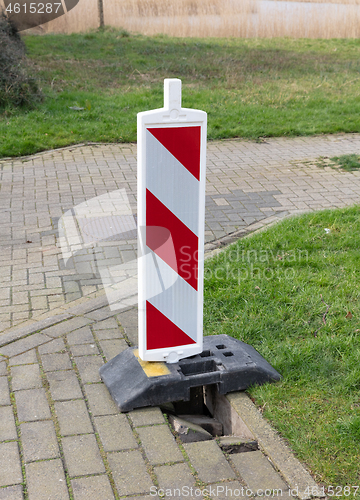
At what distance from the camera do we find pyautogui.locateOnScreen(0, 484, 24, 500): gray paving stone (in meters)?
2.47

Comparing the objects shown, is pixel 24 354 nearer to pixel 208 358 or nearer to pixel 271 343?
pixel 208 358

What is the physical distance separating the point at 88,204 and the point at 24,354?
3732 millimetres

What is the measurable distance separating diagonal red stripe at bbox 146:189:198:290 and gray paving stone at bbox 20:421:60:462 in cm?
114

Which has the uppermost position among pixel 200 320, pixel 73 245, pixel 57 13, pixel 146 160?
pixel 57 13

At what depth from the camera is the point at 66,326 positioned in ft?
13.2

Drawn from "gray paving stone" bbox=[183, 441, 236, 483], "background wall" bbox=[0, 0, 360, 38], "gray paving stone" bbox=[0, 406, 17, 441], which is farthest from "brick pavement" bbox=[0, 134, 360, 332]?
"background wall" bbox=[0, 0, 360, 38]

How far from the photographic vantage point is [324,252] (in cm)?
521

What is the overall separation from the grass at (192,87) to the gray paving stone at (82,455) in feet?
24.7

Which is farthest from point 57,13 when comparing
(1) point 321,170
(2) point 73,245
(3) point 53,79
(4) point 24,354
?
(4) point 24,354

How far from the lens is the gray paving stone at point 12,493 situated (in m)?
2.47

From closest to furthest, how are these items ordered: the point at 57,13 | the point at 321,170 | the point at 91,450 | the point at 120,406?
the point at 91,450
the point at 120,406
the point at 321,170
the point at 57,13

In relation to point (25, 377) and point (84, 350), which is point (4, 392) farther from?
point (84, 350)

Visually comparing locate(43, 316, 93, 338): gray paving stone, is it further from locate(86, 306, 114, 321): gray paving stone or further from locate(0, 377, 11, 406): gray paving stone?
locate(0, 377, 11, 406): gray paving stone

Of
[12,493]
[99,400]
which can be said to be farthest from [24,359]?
[12,493]
